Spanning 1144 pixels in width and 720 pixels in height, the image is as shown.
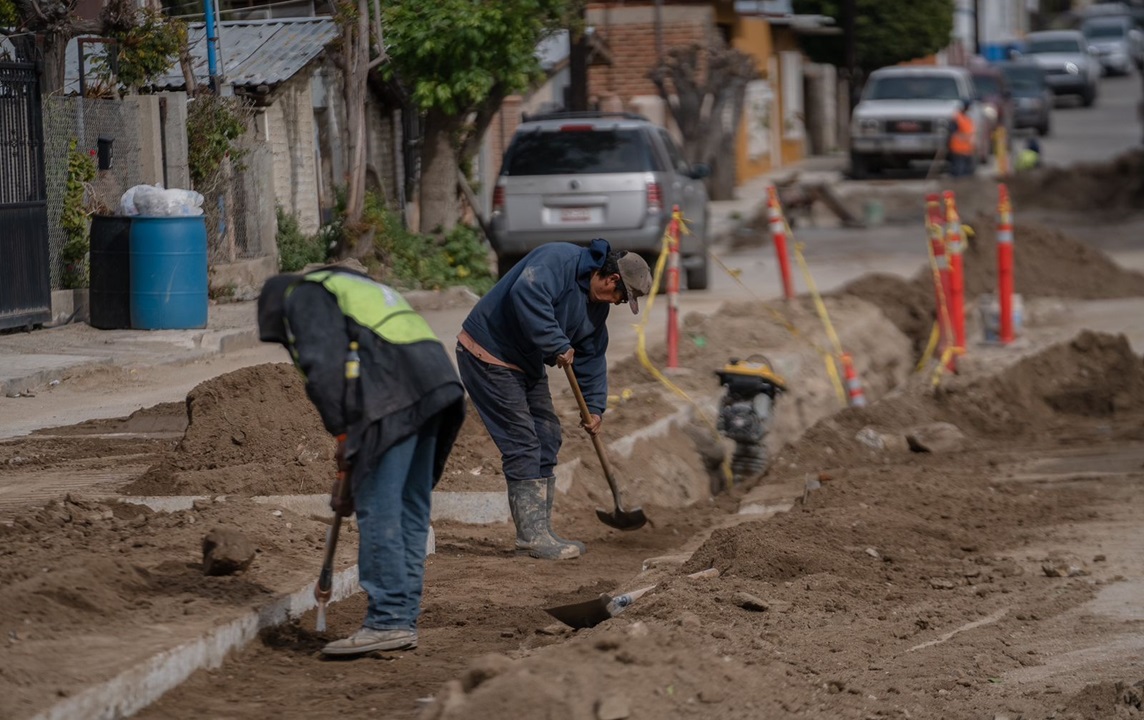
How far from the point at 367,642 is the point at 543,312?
2137 millimetres

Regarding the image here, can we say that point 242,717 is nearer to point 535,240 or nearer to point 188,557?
point 188,557

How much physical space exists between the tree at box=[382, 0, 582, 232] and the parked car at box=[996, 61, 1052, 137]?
2811cm

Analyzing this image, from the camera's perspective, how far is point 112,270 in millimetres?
14359

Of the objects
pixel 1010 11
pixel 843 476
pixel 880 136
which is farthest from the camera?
pixel 1010 11

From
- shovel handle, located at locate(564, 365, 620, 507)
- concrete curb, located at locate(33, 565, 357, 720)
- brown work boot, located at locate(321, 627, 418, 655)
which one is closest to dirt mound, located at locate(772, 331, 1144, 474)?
shovel handle, located at locate(564, 365, 620, 507)

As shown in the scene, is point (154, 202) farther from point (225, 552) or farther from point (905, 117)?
point (905, 117)

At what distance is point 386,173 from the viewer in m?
21.7

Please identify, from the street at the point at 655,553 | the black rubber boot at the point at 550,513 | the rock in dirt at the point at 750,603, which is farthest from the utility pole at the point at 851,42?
the rock in dirt at the point at 750,603

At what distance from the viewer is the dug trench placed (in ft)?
18.1

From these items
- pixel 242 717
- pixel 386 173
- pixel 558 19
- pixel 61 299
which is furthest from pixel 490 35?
pixel 242 717

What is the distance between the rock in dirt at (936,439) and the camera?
11.8 m

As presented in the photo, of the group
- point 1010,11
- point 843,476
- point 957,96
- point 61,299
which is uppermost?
point 1010,11

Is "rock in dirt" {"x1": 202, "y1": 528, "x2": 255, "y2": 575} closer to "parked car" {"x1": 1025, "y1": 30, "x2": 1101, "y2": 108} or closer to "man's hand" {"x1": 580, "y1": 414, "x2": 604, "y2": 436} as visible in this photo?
"man's hand" {"x1": 580, "y1": 414, "x2": 604, "y2": 436}

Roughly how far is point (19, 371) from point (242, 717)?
7.26 m
